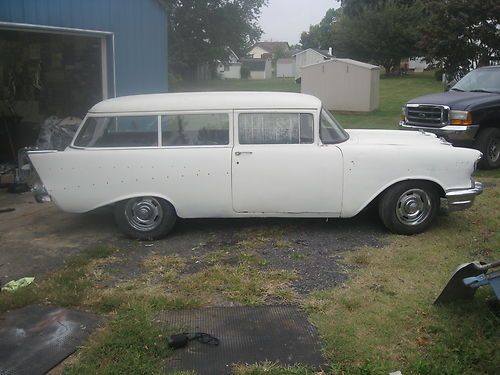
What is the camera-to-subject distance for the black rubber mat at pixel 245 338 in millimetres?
3736

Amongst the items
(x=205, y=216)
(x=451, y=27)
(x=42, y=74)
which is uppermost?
(x=451, y=27)

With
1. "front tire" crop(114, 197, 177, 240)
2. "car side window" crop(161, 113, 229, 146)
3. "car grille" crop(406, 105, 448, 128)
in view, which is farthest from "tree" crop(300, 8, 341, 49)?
"front tire" crop(114, 197, 177, 240)

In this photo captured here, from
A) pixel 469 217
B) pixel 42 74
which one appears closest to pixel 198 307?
pixel 469 217

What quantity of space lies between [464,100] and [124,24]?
633cm

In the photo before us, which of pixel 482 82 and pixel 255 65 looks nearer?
pixel 482 82

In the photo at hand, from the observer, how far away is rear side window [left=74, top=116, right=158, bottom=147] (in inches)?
242

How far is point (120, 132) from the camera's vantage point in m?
6.21

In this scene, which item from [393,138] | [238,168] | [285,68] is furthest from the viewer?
[285,68]

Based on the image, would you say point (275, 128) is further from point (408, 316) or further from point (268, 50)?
point (268, 50)

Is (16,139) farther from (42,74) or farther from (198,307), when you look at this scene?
(198,307)

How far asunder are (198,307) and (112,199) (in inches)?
79.9

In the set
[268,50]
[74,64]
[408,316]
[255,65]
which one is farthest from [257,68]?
[408,316]

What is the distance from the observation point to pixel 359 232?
638 cm

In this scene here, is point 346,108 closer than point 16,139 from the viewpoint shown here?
No
